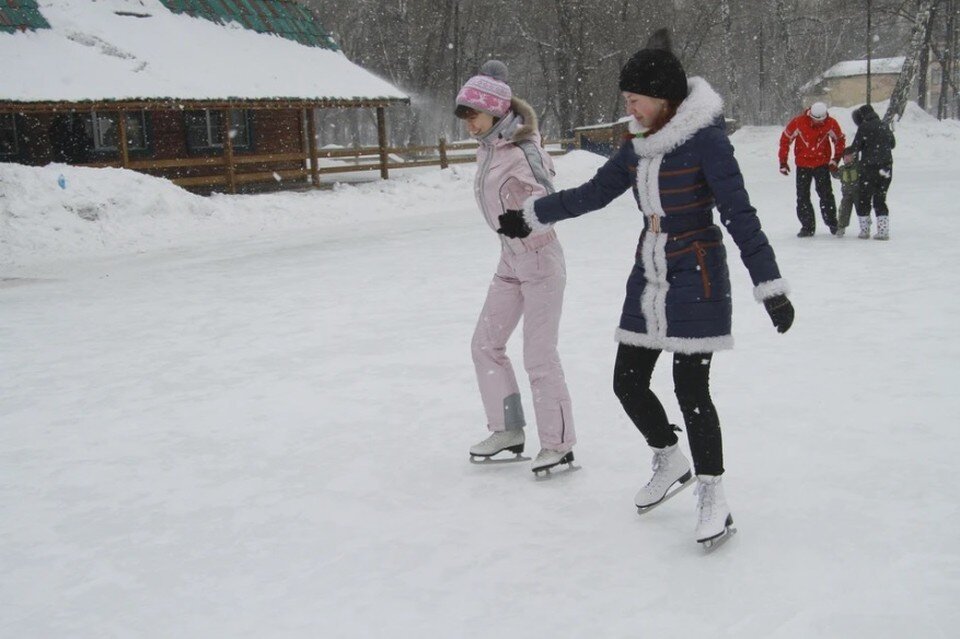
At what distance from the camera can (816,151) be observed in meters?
10.6

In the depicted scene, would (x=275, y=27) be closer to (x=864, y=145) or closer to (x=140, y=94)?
(x=140, y=94)

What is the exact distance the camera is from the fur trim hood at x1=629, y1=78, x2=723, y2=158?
2971 mm

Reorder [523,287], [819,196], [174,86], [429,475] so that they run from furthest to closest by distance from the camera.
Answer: [174,86], [819,196], [429,475], [523,287]

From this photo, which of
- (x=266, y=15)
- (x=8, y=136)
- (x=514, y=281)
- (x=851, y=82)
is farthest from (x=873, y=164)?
(x=851, y=82)

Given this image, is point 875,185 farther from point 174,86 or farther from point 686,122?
point 174,86

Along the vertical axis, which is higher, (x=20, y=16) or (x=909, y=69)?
(x=20, y=16)

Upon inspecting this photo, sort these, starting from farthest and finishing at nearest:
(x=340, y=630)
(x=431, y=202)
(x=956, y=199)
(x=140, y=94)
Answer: (x=431, y=202)
(x=140, y=94)
(x=956, y=199)
(x=340, y=630)

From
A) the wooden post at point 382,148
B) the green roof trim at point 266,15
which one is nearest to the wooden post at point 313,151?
the wooden post at point 382,148

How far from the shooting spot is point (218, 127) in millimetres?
22188

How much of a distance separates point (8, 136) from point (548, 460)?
18.4 meters

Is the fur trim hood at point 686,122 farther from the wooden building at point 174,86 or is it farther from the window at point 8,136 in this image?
the window at point 8,136

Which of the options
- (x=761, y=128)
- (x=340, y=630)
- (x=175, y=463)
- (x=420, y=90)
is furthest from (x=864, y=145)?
(x=420, y=90)

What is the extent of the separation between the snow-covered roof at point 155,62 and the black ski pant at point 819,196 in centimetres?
1264

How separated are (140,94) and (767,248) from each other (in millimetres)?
16923
